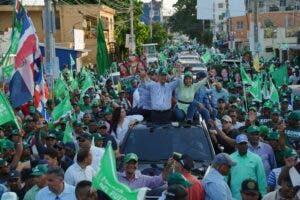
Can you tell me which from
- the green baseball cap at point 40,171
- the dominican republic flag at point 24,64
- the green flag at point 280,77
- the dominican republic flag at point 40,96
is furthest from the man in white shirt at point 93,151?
the green flag at point 280,77

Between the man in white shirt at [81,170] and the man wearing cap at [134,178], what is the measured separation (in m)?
0.45

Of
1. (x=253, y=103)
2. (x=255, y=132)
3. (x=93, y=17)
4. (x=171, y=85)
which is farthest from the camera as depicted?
(x=93, y=17)

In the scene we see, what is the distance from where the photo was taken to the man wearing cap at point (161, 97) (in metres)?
11.2

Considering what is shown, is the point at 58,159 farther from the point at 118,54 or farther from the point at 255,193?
the point at 118,54

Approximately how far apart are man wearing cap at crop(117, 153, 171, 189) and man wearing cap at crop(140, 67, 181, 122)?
11.3ft

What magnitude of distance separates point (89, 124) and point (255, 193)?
6.35 metres

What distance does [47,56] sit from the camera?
58.3ft

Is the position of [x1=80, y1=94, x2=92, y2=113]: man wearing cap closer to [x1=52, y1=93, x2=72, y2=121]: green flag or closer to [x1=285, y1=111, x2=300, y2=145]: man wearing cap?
[x1=52, y1=93, x2=72, y2=121]: green flag

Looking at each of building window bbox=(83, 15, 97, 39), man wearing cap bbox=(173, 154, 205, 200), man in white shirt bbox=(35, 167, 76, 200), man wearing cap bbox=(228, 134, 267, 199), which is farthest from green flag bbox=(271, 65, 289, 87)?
building window bbox=(83, 15, 97, 39)

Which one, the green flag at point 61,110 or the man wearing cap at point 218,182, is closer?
the man wearing cap at point 218,182

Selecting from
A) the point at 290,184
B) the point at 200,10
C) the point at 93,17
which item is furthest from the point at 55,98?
the point at 200,10

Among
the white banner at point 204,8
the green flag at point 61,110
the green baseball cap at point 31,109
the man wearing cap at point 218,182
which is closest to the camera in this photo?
the man wearing cap at point 218,182

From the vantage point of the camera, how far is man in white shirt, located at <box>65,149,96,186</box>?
7867mm

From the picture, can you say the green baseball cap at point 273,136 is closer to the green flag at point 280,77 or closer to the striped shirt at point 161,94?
the striped shirt at point 161,94
